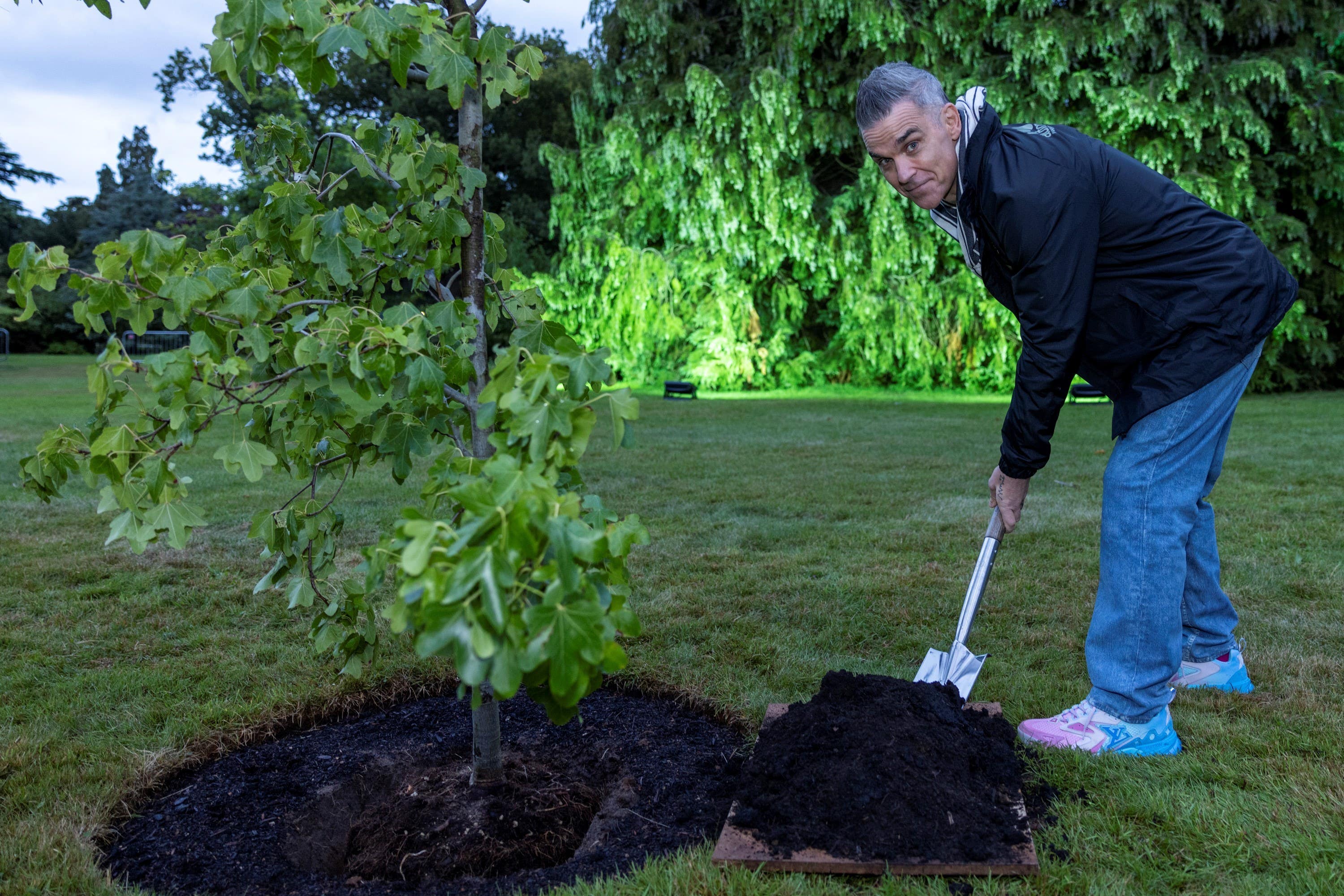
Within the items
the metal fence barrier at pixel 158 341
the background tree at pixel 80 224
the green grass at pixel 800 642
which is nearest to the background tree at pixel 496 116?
the background tree at pixel 80 224

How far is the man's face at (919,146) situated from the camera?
242 cm

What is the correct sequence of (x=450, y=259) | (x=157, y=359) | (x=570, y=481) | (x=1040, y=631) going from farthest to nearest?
(x=1040, y=631) < (x=450, y=259) < (x=570, y=481) < (x=157, y=359)

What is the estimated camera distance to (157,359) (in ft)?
5.59

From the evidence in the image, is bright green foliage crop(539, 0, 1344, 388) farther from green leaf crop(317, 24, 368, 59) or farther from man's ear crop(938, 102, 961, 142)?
green leaf crop(317, 24, 368, 59)

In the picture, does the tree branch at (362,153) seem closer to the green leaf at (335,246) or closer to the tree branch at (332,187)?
the tree branch at (332,187)

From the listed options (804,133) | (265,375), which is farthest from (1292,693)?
(804,133)

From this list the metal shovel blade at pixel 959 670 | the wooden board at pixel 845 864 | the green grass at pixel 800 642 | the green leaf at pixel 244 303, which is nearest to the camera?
the green leaf at pixel 244 303

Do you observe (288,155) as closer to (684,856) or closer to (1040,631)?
(684,856)

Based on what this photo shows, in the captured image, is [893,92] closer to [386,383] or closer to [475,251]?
[475,251]

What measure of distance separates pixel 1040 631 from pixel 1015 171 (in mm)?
1942

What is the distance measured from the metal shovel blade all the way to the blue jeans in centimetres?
33

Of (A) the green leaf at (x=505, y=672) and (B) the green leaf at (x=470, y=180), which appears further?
(B) the green leaf at (x=470, y=180)

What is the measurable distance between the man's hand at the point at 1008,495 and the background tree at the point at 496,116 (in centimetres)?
1815

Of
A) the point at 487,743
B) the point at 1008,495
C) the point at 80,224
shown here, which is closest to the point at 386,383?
the point at 487,743
